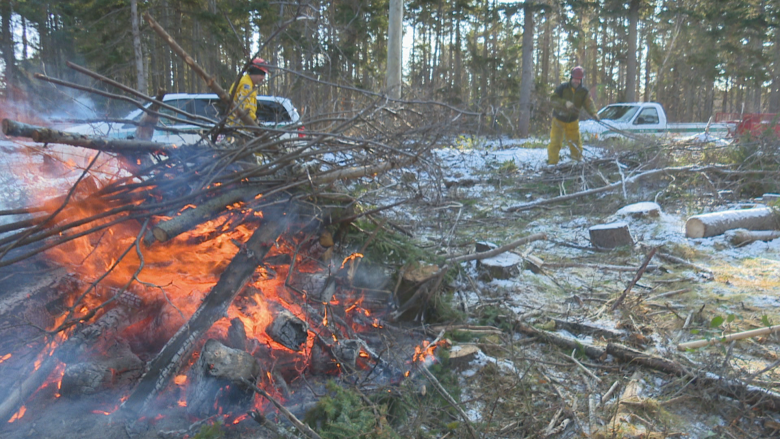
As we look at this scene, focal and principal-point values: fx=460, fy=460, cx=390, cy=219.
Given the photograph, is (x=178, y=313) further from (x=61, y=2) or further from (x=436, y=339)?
(x=61, y=2)

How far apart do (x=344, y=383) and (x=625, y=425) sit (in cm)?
159

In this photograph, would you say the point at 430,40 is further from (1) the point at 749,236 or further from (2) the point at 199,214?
(2) the point at 199,214

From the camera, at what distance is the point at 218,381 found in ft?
7.98

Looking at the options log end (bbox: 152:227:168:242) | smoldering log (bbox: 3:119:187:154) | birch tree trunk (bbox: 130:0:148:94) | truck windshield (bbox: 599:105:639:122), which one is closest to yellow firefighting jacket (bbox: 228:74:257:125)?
smoldering log (bbox: 3:119:187:154)

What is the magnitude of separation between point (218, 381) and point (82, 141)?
1.68 m

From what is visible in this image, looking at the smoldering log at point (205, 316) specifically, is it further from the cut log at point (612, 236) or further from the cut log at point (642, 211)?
the cut log at point (642, 211)

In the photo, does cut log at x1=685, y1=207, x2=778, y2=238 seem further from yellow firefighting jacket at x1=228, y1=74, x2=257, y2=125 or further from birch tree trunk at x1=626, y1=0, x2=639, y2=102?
birch tree trunk at x1=626, y1=0, x2=639, y2=102

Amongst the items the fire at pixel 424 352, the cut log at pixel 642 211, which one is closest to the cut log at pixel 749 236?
the cut log at pixel 642 211

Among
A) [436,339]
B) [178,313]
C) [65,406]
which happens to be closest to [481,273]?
[436,339]

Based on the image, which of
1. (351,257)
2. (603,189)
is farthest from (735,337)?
(603,189)

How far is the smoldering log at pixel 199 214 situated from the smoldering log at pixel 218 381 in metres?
0.73

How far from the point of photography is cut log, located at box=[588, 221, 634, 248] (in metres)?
5.70

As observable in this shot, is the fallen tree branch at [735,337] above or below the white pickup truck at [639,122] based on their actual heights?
below

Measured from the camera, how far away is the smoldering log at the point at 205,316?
8.05 feet
